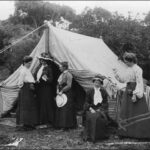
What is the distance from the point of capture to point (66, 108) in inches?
266

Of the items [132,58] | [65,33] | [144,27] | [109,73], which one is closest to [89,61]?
[109,73]

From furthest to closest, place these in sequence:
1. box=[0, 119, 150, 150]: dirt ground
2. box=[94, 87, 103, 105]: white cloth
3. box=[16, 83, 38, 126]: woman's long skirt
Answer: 1. box=[16, 83, 38, 126]: woman's long skirt
2. box=[94, 87, 103, 105]: white cloth
3. box=[0, 119, 150, 150]: dirt ground

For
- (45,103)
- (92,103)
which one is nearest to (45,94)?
(45,103)

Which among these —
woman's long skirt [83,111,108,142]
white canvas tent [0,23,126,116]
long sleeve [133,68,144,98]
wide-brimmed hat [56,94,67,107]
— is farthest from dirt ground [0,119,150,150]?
white canvas tent [0,23,126,116]

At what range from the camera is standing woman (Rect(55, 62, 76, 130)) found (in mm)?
6762

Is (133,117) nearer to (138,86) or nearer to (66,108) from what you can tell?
(138,86)

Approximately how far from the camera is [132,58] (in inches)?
240

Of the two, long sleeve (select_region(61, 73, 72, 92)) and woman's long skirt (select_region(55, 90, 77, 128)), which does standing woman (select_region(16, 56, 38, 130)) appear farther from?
long sleeve (select_region(61, 73, 72, 92))

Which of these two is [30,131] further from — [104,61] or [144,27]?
[144,27]

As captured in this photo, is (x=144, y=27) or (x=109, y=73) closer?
(x=109, y=73)

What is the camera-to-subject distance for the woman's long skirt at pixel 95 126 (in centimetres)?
573

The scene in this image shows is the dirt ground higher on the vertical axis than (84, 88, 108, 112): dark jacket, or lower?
lower

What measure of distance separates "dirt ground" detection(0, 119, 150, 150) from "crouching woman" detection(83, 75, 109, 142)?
0.14 meters

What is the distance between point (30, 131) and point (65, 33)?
2.96 m
